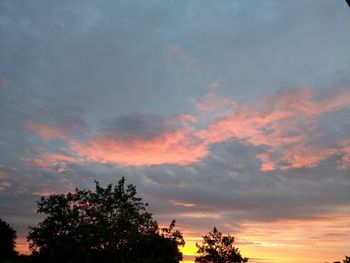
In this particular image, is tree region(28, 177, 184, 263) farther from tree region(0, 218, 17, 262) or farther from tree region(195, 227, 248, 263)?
tree region(0, 218, 17, 262)

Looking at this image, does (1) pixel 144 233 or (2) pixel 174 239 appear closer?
(1) pixel 144 233

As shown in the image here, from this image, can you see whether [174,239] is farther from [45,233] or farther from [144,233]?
[45,233]

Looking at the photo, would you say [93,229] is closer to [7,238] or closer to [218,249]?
[218,249]

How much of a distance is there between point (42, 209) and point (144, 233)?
1570 centimetres

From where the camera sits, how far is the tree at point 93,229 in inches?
1806

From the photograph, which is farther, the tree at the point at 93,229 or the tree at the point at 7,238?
the tree at the point at 7,238

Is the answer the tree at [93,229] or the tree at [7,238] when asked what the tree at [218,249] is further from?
the tree at [7,238]

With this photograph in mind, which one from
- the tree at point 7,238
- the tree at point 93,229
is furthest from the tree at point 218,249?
the tree at point 7,238

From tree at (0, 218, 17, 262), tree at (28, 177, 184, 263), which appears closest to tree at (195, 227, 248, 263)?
tree at (28, 177, 184, 263)

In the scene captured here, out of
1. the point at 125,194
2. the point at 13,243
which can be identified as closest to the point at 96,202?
the point at 125,194

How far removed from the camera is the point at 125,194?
4950 cm

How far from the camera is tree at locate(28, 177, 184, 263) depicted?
45875 mm

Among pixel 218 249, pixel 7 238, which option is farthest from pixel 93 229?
pixel 7 238

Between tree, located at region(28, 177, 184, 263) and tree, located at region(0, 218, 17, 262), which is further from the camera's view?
tree, located at region(0, 218, 17, 262)
